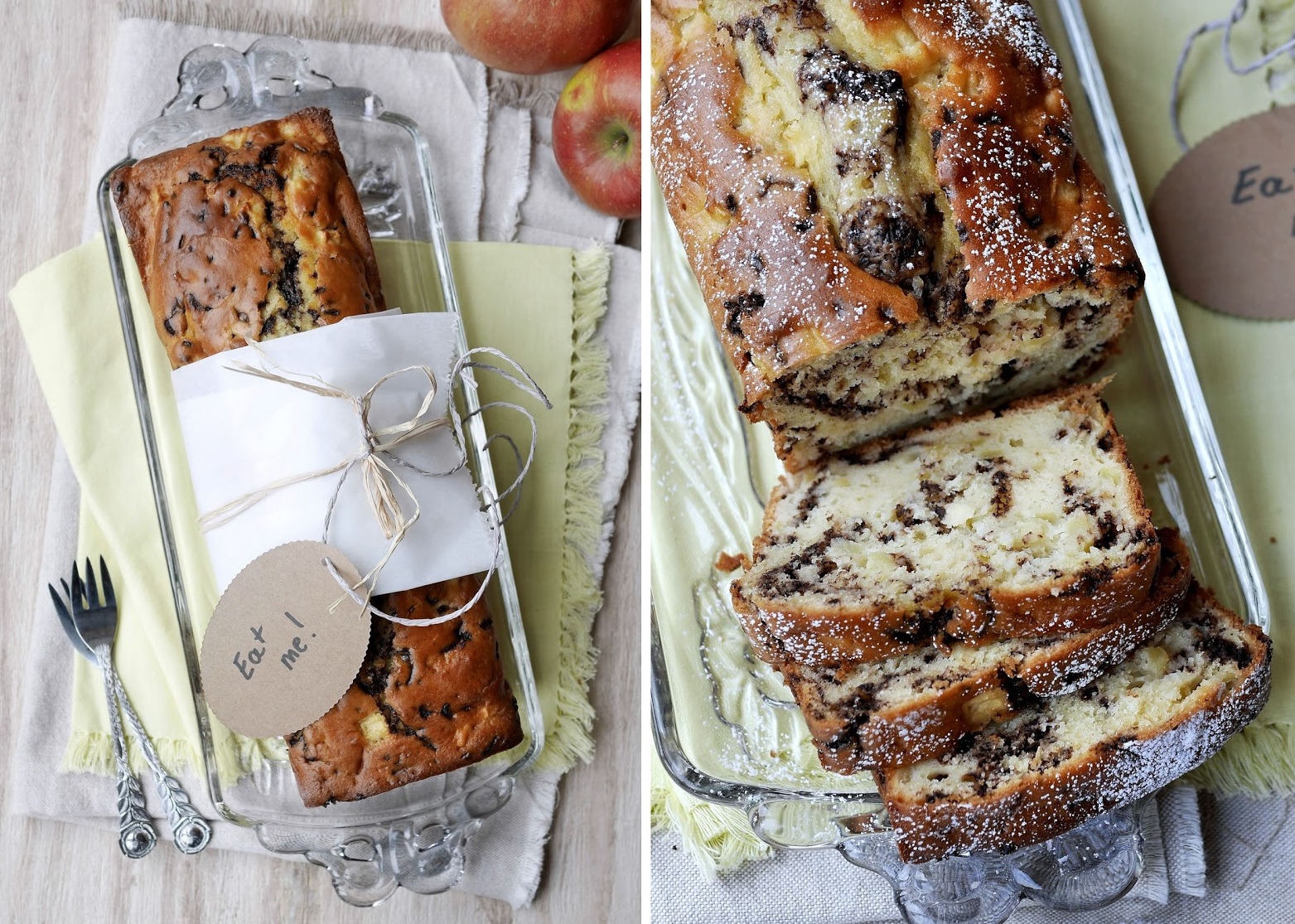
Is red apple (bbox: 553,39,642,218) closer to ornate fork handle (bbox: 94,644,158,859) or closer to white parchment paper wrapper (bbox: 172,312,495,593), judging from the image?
white parchment paper wrapper (bbox: 172,312,495,593)

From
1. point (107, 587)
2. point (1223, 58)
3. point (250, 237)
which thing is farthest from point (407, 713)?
point (1223, 58)

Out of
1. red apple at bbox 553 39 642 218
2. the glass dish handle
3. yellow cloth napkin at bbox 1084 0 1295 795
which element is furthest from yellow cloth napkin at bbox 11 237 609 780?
yellow cloth napkin at bbox 1084 0 1295 795

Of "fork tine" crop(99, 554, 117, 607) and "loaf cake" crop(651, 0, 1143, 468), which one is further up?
"loaf cake" crop(651, 0, 1143, 468)

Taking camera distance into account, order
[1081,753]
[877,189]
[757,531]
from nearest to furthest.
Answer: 1. [877,189]
2. [1081,753]
3. [757,531]

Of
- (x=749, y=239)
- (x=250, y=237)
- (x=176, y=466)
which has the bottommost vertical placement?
(x=176, y=466)

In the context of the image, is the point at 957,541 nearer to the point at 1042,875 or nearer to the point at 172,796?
the point at 1042,875
